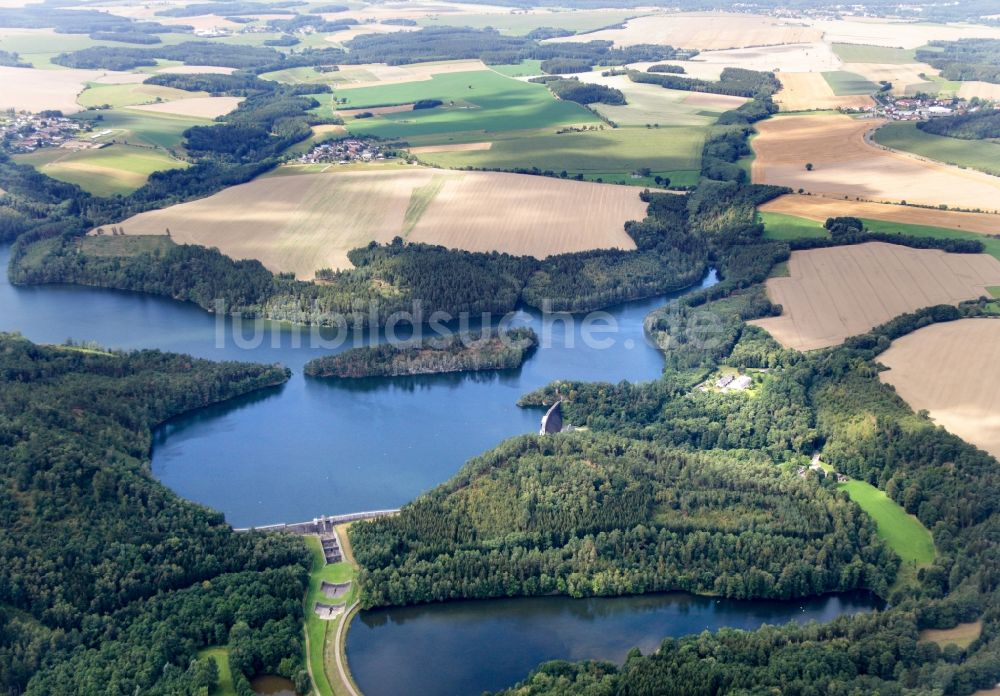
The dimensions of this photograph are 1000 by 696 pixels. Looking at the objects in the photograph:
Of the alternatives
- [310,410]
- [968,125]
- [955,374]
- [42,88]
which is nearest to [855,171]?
[968,125]

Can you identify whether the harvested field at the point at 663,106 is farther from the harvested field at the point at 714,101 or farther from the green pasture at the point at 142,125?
the green pasture at the point at 142,125

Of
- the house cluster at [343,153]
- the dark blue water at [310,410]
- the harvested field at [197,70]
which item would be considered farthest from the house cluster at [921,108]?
the harvested field at [197,70]

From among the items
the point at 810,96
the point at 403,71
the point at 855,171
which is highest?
the point at 403,71

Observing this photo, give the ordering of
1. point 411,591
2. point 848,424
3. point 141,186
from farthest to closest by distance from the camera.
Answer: point 141,186, point 848,424, point 411,591

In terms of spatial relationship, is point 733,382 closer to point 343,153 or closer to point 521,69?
point 343,153

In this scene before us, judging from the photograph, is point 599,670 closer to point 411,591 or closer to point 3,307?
point 411,591

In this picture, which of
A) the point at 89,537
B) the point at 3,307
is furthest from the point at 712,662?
the point at 3,307

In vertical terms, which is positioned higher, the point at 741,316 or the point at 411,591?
the point at 741,316

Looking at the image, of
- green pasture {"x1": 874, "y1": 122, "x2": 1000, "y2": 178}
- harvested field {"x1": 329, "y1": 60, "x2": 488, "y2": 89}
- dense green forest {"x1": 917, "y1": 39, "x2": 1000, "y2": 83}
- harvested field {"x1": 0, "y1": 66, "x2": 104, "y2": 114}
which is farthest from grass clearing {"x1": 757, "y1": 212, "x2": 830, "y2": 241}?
harvested field {"x1": 0, "y1": 66, "x2": 104, "y2": 114}
